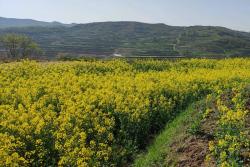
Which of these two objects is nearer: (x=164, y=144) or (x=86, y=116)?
(x=164, y=144)

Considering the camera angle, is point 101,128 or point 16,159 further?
point 101,128

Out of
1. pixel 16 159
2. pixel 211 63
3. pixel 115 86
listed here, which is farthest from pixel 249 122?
pixel 211 63

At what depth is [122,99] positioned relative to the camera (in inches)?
879

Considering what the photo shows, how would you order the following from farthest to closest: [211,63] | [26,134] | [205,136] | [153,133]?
[211,63] → [153,133] → [26,134] → [205,136]

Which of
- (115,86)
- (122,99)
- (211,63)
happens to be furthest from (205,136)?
(211,63)

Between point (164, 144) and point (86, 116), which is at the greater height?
point (86, 116)

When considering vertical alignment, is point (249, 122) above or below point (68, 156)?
above

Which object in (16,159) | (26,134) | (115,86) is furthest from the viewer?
(115,86)

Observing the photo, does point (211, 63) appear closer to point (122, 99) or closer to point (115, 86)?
point (115, 86)

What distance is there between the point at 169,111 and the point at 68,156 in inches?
349

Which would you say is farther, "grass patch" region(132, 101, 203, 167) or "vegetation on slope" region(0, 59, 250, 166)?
"vegetation on slope" region(0, 59, 250, 166)

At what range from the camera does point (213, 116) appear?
17562 mm

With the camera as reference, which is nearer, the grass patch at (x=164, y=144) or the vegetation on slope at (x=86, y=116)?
the grass patch at (x=164, y=144)

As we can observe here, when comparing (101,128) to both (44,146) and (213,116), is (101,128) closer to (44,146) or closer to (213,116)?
(44,146)
